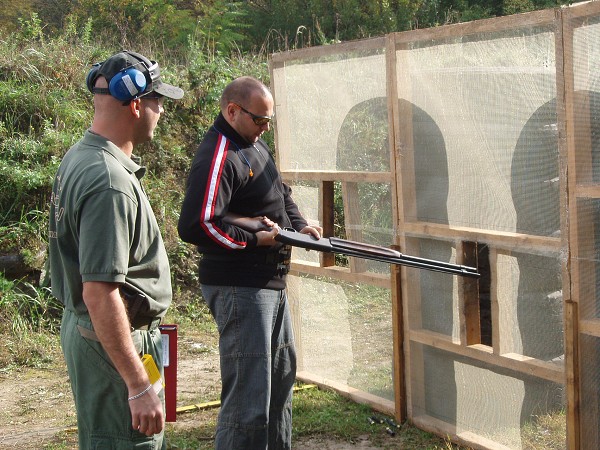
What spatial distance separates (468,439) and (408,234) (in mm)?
1245

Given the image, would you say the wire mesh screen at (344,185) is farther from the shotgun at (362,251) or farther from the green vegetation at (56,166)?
the shotgun at (362,251)

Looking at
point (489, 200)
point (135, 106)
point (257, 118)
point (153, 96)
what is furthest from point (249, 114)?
point (489, 200)

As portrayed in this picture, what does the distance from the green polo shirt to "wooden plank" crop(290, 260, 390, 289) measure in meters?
2.47

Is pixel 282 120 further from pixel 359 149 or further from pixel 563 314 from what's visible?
pixel 563 314

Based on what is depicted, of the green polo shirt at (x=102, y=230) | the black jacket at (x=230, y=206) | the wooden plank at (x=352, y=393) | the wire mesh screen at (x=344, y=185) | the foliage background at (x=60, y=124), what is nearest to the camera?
the green polo shirt at (x=102, y=230)

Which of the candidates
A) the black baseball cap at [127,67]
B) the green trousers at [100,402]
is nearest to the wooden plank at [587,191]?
the black baseball cap at [127,67]

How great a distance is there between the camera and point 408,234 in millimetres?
4961

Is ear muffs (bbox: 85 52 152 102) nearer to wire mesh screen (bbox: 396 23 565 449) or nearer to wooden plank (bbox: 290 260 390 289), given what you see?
wire mesh screen (bbox: 396 23 565 449)

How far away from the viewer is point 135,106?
2924mm

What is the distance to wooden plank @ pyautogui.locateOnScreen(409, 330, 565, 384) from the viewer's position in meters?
4.11

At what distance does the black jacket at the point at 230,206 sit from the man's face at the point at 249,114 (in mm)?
37

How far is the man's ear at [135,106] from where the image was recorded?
2.91 meters

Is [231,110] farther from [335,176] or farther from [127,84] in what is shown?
[335,176]

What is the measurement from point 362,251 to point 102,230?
5.77 feet
